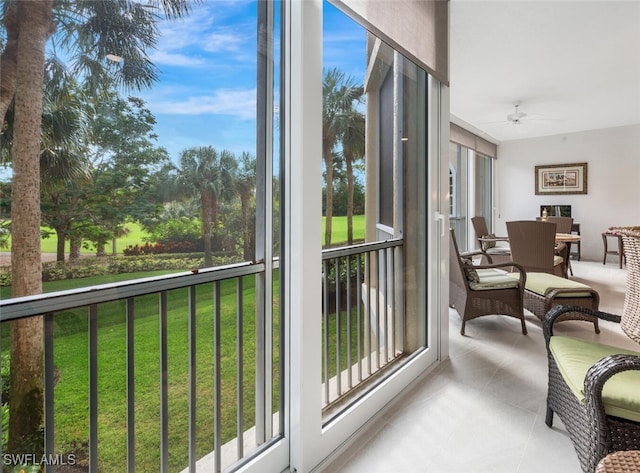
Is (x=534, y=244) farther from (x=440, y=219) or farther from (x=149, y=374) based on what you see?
(x=149, y=374)

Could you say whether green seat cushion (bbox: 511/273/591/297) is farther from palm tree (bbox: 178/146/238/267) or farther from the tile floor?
palm tree (bbox: 178/146/238/267)

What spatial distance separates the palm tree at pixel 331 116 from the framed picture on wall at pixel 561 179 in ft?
23.5

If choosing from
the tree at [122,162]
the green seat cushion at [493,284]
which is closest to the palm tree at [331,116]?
the tree at [122,162]

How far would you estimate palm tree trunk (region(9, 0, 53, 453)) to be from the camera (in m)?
0.79

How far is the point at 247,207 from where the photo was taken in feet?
4.44

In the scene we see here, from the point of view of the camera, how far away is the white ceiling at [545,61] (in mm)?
2883

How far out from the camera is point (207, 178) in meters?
1.21

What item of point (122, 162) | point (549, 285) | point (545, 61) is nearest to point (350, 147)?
point (122, 162)

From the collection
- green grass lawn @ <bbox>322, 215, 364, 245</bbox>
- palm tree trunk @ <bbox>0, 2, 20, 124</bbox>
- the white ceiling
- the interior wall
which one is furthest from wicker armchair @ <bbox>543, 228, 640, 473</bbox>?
the interior wall

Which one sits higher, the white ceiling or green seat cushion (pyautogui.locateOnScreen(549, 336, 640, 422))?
the white ceiling

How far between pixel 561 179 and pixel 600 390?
24.6ft

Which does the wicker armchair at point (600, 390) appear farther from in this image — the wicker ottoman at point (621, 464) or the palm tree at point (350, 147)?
the palm tree at point (350, 147)

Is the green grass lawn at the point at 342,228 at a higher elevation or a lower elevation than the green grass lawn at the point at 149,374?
higher

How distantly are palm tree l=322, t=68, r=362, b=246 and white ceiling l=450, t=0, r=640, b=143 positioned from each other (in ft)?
5.64
